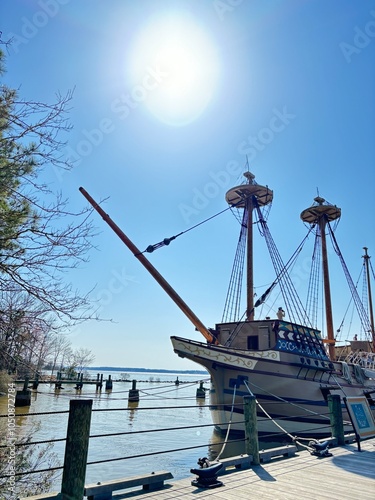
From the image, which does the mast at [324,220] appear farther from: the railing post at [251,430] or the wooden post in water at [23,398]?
the wooden post in water at [23,398]

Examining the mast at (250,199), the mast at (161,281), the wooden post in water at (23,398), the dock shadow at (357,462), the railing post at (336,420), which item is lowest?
the wooden post in water at (23,398)

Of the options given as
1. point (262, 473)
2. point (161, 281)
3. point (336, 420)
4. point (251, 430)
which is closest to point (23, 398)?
point (161, 281)

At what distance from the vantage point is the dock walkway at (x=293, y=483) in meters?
4.09

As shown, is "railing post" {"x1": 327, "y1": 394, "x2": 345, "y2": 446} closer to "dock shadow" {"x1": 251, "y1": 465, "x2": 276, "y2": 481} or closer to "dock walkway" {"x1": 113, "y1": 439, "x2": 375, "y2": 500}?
"dock walkway" {"x1": 113, "y1": 439, "x2": 375, "y2": 500}

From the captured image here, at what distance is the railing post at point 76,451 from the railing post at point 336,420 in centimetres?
557

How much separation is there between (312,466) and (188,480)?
209 centimetres

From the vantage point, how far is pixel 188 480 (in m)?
4.68

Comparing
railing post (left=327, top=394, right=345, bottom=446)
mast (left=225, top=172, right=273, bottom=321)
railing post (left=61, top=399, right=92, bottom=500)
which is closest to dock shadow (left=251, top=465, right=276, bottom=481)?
railing post (left=61, top=399, right=92, bottom=500)

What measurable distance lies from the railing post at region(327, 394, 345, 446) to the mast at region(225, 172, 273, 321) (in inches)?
470

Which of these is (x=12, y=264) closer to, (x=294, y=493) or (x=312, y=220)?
(x=294, y=493)

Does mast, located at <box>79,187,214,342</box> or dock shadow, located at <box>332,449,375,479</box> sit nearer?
dock shadow, located at <box>332,449,375,479</box>

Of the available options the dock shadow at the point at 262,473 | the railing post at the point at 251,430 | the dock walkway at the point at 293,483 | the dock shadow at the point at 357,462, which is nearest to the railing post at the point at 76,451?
the dock walkway at the point at 293,483

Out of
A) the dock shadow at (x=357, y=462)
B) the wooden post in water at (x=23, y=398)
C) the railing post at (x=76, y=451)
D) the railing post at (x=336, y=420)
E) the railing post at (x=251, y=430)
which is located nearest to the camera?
the railing post at (x=76, y=451)

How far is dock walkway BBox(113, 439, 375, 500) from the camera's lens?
4.09 meters
